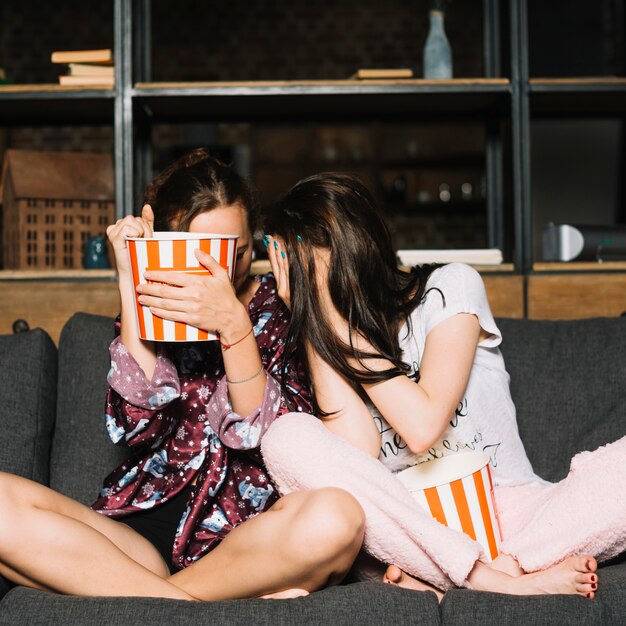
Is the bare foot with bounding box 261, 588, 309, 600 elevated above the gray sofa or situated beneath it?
situated beneath

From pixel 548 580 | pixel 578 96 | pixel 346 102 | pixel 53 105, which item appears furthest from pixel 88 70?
pixel 548 580

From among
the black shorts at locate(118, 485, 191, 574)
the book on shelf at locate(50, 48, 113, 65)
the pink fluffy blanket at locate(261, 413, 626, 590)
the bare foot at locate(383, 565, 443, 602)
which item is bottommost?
the bare foot at locate(383, 565, 443, 602)

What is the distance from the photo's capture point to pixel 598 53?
5137 millimetres

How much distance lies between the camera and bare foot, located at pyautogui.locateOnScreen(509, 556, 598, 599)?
1146 mm

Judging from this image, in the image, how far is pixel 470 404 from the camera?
1.47 meters

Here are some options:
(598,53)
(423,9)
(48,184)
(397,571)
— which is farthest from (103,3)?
(397,571)

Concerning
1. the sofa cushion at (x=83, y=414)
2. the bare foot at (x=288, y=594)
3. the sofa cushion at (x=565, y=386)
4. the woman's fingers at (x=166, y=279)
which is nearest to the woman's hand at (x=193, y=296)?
the woman's fingers at (x=166, y=279)

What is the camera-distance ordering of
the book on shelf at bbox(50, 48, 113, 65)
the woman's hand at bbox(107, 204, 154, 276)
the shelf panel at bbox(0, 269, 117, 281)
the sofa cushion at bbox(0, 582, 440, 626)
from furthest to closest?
the book on shelf at bbox(50, 48, 113, 65) → the shelf panel at bbox(0, 269, 117, 281) → the woman's hand at bbox(107, 204, 154, 276) → the sofa cushion at bbox(0, 582, 440, 626)

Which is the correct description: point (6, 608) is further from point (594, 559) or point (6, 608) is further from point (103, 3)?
point (103, 3)

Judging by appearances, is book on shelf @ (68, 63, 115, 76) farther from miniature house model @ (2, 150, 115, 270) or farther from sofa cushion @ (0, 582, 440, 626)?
sofa cushion @ (0, 582, 440, 626)

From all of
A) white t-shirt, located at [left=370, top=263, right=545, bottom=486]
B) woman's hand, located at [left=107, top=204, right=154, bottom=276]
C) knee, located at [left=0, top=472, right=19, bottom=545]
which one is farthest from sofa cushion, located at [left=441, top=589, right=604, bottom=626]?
woman's hand, located at [left=107, top=204, right=154, bottom=276]

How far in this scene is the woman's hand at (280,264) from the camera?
4.59ft

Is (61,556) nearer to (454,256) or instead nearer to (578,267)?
(454,256)

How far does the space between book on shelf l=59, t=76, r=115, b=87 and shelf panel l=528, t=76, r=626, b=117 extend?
109 centimetres
